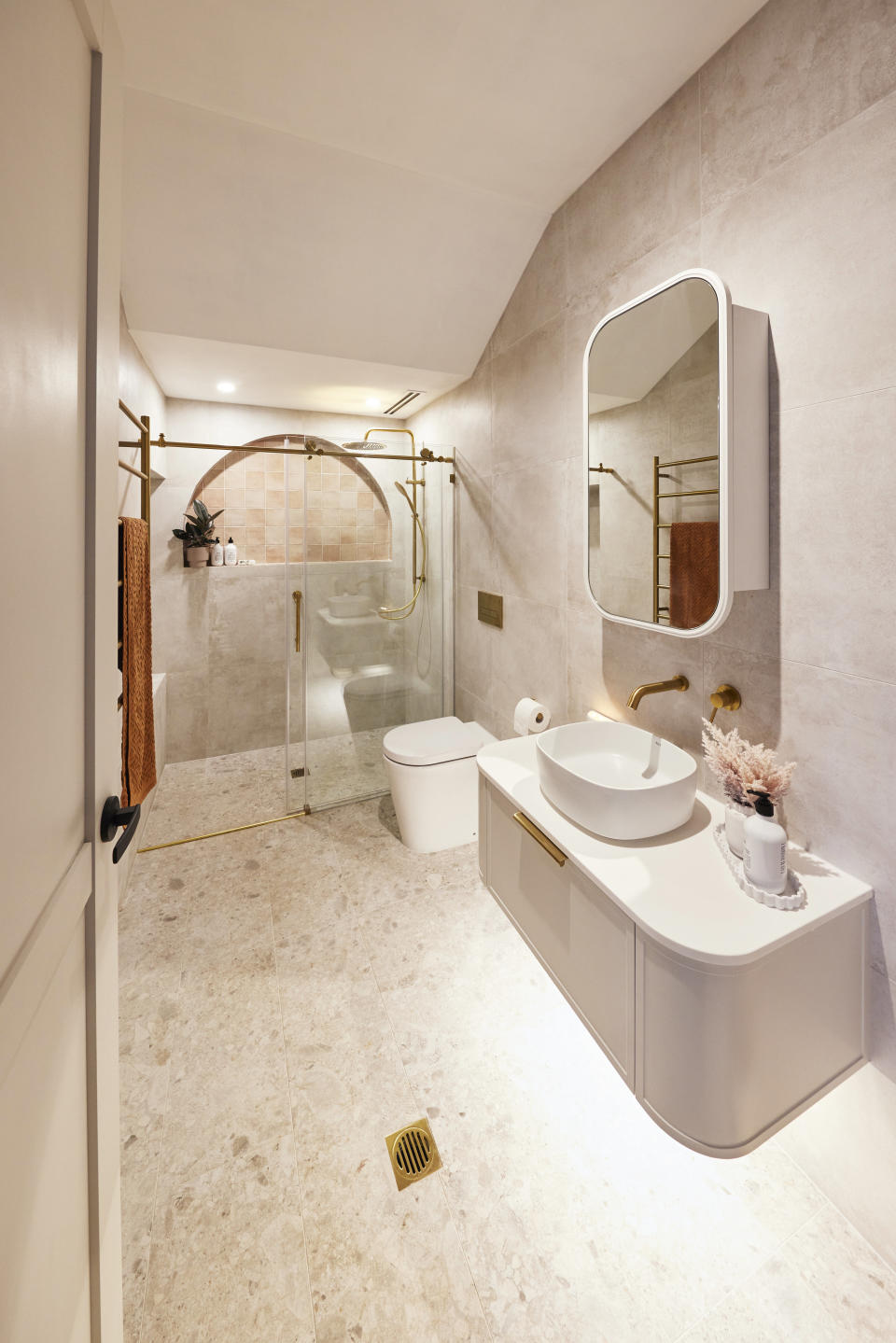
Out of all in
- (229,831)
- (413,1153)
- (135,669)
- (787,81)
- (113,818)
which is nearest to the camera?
(113,818)

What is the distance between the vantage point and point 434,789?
2354 millimetres

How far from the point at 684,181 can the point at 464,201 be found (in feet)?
2.71

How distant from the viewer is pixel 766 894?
3.39 ft

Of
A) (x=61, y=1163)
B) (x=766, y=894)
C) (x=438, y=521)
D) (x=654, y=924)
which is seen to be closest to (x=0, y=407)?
(x=61, y=1163)

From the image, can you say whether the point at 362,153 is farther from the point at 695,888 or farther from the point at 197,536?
the point at 695,888

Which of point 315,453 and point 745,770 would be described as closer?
point 745,770

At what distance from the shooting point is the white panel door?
0.50 m

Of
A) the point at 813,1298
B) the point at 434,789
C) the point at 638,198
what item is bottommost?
the point at 813,1298

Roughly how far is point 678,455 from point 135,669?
65.7 inches

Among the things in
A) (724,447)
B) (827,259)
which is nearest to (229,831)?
(724,447)

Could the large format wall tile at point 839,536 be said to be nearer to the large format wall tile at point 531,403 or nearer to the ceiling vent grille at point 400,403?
the large format wall tile at point 531,403

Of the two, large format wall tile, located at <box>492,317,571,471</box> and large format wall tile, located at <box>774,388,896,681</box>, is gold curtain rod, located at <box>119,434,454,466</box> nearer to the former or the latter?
large format wall tile, located at <box>492,317,571,471</box>

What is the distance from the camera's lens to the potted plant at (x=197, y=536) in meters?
3.19

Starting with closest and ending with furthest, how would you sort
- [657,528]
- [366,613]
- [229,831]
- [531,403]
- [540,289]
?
[657,528]
[540,289]
[531,403]
[229,831]
[366,613]
